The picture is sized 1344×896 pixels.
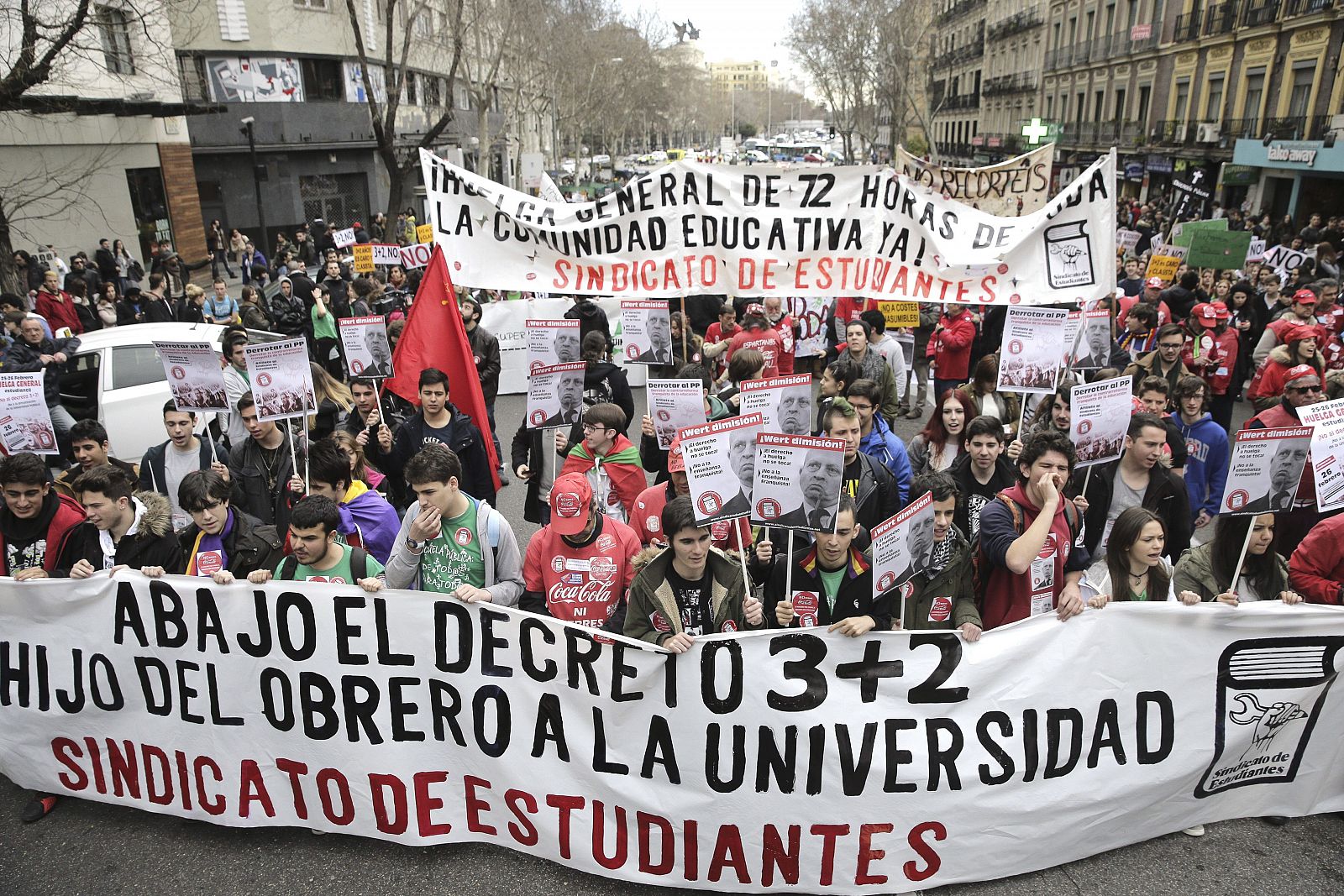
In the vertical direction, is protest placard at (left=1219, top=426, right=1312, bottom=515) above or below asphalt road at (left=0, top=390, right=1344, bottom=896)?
above

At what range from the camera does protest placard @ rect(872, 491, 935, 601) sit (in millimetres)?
3729

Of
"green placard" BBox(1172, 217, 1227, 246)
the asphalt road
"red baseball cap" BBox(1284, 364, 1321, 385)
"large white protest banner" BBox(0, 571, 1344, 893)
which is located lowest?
the asphalt road

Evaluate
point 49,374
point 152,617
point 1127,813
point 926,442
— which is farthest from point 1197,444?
point 49,374

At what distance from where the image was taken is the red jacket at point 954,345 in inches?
386

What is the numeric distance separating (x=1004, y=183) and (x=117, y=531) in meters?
6.63

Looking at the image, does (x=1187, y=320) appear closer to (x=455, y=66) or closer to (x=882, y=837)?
(x=882, y=837)

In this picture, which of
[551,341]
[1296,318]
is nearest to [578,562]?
[551,341]

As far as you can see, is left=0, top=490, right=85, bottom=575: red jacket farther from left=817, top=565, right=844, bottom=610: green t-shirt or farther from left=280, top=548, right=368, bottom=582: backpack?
left=817, top=565, right=844, bottom=610: green t-shirt

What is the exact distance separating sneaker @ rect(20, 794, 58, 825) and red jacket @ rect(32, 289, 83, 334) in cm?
1032

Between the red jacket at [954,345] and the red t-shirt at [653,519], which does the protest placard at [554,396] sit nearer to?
the red t-shirt at [653,519]

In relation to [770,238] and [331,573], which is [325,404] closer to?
[331,573]

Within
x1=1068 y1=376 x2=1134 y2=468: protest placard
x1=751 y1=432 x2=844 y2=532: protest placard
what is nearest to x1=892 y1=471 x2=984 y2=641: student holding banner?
x1=751 y1=432 x2=844 y2=532: protest placard

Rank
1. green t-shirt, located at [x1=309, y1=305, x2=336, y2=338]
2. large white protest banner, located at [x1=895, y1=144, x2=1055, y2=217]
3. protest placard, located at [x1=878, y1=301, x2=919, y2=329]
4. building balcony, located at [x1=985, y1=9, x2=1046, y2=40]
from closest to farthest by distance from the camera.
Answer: large white protest banner, located at [x1=895, y1=144, x2=1055, y2=217]
protest placard, located at [x1=878, y1=301, x2=919, y2=329]
green t-shirt, located at [x1=309, y1=305, x2=336, y2=338]
building balcony, located at [x1=985, y1=9, x2=1046, y2=40]

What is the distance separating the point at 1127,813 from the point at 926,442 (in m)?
2.87
